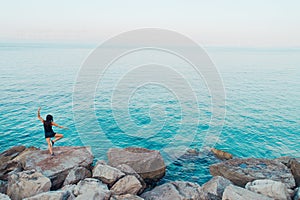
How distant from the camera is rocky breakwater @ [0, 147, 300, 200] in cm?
1085

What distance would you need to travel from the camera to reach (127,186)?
1159 centimetres

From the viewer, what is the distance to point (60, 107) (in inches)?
1204

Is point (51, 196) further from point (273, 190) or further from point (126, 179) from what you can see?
point (273, 190)

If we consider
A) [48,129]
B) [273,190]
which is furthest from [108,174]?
[273,190]

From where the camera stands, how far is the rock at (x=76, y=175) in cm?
1206

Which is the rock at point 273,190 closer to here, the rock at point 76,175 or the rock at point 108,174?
the rock at point 108,174

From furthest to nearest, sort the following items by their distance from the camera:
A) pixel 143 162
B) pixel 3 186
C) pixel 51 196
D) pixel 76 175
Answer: pixel 143 162
pixel 76 175
pixel 3 186
pixel 51 196

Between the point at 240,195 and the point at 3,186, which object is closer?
the point at 240,195

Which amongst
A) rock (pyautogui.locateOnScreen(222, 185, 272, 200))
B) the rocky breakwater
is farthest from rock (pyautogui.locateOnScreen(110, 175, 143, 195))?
rock (pyautogui.locateOnScreen(222, 185, 272, 200))

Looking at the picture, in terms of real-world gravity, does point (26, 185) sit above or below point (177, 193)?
above

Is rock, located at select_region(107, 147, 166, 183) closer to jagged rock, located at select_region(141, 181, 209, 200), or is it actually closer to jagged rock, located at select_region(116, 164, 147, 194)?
jagged rock, located at select_region(116, 164, 147, 194)

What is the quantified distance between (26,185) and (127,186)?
473cm

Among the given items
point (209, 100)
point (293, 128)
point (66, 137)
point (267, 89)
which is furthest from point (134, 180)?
point (267, 89)

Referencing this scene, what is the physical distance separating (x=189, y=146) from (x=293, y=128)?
1256 cm
